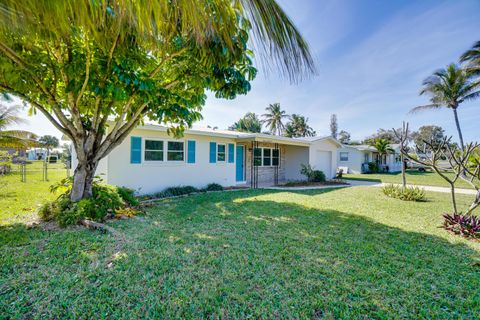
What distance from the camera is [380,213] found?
638 cm

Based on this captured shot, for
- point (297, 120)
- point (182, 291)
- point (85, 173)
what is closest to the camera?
point (182, 291)

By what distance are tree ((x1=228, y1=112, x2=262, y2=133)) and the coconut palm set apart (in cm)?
2431

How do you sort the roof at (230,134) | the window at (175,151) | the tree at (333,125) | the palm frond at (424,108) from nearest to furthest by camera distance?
1. the roof at (230,134)
2. the window at (175,151)
3. the palm frond at (424,108)
4. the tree at (333,125)

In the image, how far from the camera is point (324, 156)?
53.1ft

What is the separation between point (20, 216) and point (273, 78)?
7350 millimetres

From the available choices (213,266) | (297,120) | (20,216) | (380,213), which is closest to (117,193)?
(20,216)

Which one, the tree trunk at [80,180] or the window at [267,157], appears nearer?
the tree trunk at [80,180]

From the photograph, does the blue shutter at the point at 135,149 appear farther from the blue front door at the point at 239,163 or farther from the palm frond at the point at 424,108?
the palm frond at the point at 424,108

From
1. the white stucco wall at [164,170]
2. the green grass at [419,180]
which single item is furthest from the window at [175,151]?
the green grass at [419,180]

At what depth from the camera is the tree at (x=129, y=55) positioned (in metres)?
1.09

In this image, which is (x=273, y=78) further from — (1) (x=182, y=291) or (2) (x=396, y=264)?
(2) (x=396, y=264)

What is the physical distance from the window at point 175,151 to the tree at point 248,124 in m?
26.0

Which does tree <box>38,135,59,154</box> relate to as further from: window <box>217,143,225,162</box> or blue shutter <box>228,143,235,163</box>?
blue shutter <box>228,143,235,163</box>

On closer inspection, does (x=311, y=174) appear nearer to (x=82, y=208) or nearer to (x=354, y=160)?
(x=354, y=160)
